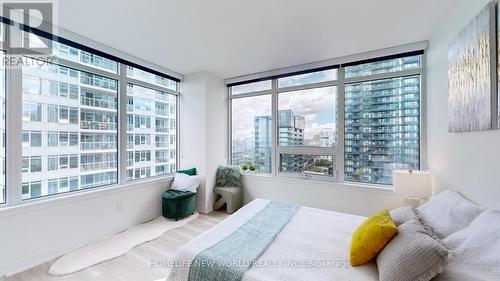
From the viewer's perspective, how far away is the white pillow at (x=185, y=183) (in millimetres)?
3295

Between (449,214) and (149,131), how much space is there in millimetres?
3833

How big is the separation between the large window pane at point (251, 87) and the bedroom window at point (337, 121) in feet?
0.06

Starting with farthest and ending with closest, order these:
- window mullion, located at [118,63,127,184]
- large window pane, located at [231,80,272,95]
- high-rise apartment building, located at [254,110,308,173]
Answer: large window pane, located at [231,80,272,95]
high-rise apartment building, located at [254,110,308,173]
window mullion, located at [118,63,127,184]

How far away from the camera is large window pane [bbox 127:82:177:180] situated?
10.1 ft

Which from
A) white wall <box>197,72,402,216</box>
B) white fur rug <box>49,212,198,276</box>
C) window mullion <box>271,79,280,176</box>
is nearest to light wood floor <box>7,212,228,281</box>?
white fur rug <box>49,212,198,276</box>

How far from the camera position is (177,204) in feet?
10.00

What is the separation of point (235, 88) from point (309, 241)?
3.26 m

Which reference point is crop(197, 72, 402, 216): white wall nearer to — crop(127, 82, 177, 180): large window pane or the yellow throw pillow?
crop(127, 82, 177, 180): large window pane

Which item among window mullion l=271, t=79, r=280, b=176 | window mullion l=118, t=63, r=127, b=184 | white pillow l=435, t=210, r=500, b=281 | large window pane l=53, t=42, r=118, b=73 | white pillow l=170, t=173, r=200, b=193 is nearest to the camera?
white pillow l=435, t=210, r=500, b=281

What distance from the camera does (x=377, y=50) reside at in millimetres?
2707

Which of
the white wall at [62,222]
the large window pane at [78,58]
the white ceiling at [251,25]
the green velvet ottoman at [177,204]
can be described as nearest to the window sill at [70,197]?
the white wall at [62,222]

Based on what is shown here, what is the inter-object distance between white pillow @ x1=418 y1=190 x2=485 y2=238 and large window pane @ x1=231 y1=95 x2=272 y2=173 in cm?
242

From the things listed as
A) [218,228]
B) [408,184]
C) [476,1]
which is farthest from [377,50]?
[218,228]

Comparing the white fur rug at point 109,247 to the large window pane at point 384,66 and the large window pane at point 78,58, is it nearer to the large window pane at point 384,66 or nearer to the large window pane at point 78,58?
the large window pane at point 78,58
